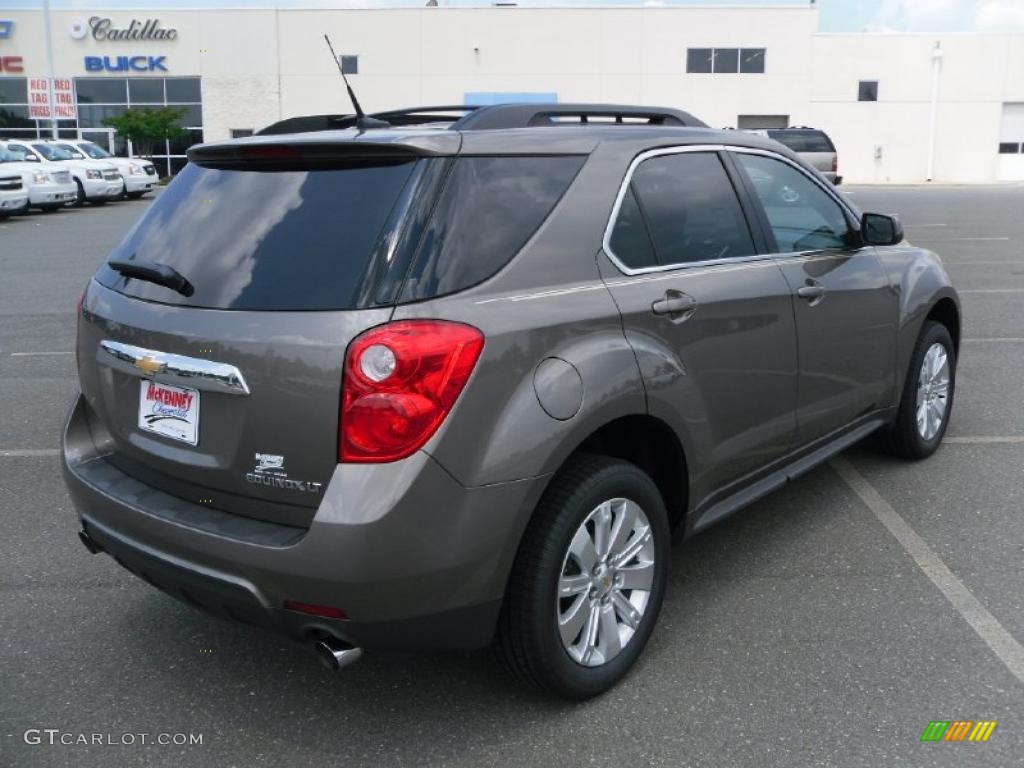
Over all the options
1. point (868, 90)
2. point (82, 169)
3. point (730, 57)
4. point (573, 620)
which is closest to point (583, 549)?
point (573, 620)

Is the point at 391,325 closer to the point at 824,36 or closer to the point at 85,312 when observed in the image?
the point at 85,312

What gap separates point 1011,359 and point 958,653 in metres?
5.13

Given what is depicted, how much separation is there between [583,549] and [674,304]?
Answer: 2.91 feet

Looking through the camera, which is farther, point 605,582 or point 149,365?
point 605,582

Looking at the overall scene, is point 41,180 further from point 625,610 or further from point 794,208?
point 625,610

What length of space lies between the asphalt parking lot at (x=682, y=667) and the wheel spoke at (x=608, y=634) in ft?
0.47

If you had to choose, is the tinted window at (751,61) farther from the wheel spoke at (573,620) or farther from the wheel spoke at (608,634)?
the wheel spoke at (573,620)

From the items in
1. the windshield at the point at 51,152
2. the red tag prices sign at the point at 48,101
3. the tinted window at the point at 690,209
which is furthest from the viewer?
the red tag prices sign at the point at 48,101

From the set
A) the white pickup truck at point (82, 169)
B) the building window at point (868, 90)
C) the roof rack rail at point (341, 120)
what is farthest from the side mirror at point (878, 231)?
the building window at point (868, 90)

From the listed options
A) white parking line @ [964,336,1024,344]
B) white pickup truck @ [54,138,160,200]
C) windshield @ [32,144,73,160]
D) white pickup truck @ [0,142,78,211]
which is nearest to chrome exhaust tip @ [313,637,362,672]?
white parking line @ [964,336,1024,344]

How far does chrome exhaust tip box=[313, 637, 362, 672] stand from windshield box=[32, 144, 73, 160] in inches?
1099

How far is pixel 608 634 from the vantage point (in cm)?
317

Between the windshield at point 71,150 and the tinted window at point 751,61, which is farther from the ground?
the tinted window at point 751,61

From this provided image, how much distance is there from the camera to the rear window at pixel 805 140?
24.5m
